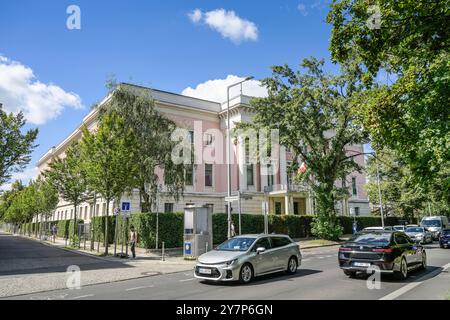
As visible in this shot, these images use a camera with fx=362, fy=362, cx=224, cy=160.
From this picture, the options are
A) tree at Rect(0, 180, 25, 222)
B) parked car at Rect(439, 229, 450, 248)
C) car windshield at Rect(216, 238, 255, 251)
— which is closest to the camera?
car windshield at Rect(216, 238, 255, 251)

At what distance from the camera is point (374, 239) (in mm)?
12086

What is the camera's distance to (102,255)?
75.4ft

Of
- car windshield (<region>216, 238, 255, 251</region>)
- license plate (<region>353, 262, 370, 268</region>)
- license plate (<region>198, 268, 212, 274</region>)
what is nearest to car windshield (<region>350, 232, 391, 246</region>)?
license plate (<region>353, 262, 370, 268</region>)

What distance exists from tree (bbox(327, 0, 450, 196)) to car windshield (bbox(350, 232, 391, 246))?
2.38 m

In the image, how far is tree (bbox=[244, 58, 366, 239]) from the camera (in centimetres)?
2734

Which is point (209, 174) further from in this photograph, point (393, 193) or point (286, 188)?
point (393, 193)

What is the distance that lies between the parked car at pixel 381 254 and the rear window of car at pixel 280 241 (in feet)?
6.76

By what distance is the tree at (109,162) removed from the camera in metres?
22.5

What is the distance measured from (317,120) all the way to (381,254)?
17841 mm

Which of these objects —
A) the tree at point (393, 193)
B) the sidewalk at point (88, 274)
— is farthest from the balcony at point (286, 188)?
the sidewalk at point (88, 274)

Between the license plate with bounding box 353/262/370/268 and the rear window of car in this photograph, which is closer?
the license plate with bounding box 353/262/370/268

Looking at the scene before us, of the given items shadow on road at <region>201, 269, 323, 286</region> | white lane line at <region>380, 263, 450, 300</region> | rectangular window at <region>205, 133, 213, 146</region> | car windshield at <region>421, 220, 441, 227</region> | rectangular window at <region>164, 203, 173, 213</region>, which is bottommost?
shadow on road at <region>201, 269, 323, 286</region>

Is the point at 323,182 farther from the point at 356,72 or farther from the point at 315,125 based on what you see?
the point at 356,72

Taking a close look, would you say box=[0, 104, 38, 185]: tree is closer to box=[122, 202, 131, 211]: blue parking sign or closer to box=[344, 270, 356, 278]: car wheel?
box=[122, 202, 131, 211]: blue parking sign
